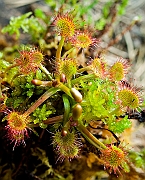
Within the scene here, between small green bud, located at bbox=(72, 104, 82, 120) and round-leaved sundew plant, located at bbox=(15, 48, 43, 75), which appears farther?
round-leaved sundew plant, located at bbox=(15, 48, 43, 75)

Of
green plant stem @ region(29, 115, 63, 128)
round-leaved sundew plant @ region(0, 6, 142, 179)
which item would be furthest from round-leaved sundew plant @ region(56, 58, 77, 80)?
green plant stem @ region(29, 115, 63, 128)

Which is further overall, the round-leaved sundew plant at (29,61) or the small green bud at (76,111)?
the round-leaved sundew plant at (29,61)

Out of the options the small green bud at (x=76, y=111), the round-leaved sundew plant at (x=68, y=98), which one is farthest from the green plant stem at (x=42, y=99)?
the small green bud at (x=76, y=111)

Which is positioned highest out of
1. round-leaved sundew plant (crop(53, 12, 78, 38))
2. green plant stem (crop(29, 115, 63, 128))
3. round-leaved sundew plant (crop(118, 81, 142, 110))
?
round-leaved sundew plant (crop(53, 12, 78, 38))

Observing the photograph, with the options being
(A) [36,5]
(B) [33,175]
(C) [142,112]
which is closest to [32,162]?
(B) [33,175]

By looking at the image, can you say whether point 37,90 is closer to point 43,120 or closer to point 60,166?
point 43,120

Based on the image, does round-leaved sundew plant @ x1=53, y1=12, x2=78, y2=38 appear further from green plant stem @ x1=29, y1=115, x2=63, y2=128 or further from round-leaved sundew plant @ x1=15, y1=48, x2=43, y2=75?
green plant stem @ x1=29, y1=115, x2=63, y2=128

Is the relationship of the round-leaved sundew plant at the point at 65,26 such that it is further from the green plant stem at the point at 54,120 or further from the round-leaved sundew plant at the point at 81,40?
the green plant stem at the point at 54,120

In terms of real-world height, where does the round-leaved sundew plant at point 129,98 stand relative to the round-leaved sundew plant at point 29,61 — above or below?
below

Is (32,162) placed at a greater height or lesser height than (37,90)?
lesser
